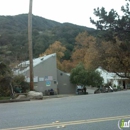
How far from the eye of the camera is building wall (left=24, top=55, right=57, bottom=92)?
43.1 meters

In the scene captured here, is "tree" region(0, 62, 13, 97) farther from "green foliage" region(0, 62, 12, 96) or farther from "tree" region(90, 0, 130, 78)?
"tree" region(90, 0, 130, 78)

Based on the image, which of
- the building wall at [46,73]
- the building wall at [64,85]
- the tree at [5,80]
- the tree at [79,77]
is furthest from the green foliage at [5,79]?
the tree at [79,77]

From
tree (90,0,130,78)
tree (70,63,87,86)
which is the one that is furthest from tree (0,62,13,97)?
tree (70,63,87,86)

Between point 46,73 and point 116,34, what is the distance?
57.3 feet

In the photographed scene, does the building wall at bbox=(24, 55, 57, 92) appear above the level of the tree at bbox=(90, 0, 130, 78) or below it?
below

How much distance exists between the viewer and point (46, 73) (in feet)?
147

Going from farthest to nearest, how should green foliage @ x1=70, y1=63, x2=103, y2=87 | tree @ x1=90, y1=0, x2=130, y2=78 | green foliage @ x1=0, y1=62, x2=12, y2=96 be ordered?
1. green foliage @ x1=70, y1=63, x2=103, y2=87
2. tree @ x1=90, y1=0, x2=130, y2=78
3. green foliage @ x1=0, y1=62, x2=12, y2=96

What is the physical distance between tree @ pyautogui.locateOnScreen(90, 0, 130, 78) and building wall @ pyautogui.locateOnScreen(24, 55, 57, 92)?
40.2 ft

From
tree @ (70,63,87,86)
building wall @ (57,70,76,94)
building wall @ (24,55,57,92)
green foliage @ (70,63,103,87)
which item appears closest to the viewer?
building wall @ (24,55,57,92)

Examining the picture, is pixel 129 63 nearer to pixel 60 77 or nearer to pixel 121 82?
pixel 60 77

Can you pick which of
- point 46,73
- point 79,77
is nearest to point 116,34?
point 46,73

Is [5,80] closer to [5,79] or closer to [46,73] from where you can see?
[5,79]

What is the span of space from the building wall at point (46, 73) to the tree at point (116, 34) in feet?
40.2

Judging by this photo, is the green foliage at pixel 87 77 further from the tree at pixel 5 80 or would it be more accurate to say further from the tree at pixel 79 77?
the tree at pixel 5 80
